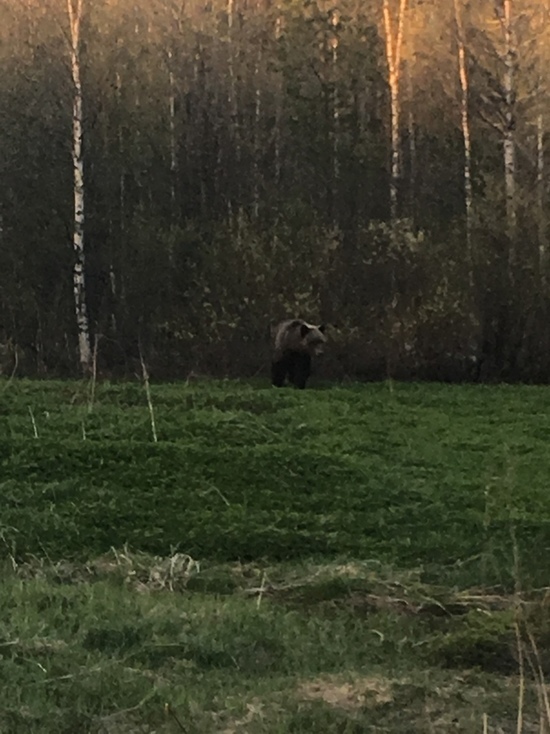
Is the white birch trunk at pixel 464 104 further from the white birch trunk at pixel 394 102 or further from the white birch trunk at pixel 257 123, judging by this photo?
the white birch trunk at pixel 257 123

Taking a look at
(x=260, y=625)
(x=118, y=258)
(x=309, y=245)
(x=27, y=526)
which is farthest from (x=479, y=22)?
(x=260, y=625)

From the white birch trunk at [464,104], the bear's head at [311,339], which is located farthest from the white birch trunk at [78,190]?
the white birch trunk at [464,104]

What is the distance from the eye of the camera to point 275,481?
28.7 ft

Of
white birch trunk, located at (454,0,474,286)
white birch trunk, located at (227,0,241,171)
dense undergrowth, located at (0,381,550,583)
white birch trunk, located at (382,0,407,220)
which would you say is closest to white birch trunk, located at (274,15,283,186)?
white birch trunk, located at (227,0,241,171)

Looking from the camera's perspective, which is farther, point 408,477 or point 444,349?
point 444,349

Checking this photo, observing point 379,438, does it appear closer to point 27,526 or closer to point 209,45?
point 27,526

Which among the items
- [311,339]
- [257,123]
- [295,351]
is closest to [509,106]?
[311,339]

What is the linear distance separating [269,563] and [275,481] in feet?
5.62

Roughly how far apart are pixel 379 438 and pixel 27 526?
4.07 m

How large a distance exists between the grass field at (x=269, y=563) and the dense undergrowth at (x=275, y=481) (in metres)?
0.03

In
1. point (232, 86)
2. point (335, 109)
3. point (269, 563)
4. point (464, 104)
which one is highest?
point (232, 86)

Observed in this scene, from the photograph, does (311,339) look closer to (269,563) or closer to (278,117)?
(269,563)

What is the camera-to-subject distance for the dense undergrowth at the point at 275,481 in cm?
733

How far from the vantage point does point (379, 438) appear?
10.5 m
